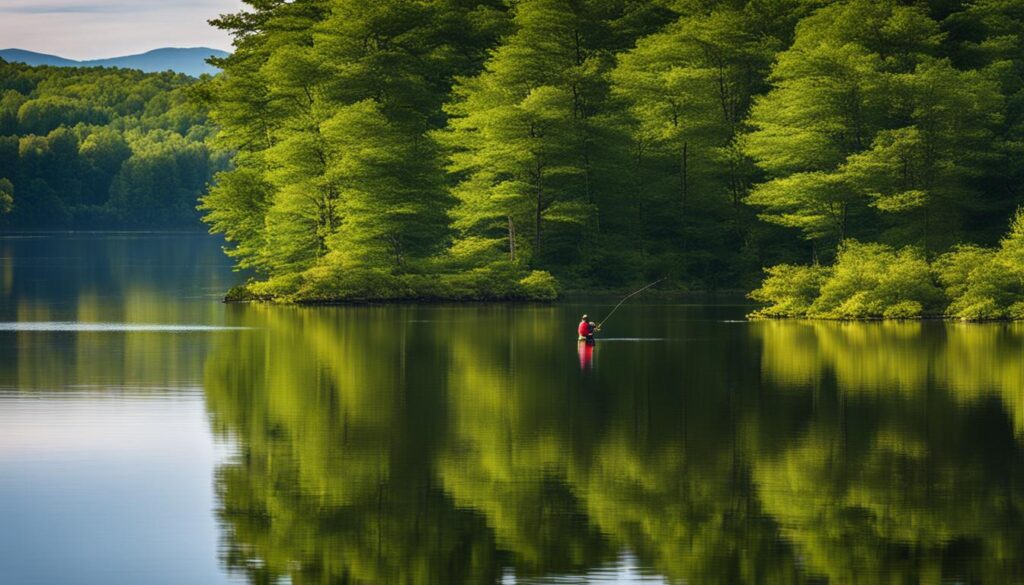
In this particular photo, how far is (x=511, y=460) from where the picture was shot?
23.6 m

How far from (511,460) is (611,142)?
5067cm

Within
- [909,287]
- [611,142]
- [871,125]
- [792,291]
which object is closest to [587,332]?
[792,291]

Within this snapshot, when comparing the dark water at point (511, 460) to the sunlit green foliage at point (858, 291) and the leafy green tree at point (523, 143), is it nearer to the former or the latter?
the sunlit green foliage at point (858, 291)

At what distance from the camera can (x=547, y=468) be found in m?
23.0

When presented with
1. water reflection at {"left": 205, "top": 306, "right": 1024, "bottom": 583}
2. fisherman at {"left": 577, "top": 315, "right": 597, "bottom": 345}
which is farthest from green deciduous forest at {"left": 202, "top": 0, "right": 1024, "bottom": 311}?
water reflection at {"left": 205, "top": 306, "right": 1024, "bottom": 583}

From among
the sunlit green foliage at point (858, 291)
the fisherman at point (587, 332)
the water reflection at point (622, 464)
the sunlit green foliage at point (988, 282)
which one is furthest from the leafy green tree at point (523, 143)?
the water reflection at point (622, 464)

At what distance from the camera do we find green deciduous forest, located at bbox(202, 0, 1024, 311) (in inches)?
2537

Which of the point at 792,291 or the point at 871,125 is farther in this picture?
the point at 871,125

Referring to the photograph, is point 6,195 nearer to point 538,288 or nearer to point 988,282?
point 538,288

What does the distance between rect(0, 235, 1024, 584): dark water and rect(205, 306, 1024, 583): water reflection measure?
6cm

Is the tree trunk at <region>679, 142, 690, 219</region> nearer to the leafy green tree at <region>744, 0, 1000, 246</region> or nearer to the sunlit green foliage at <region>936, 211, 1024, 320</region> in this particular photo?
the leafy green tree at <region>744, 0, 1000, 246</region>

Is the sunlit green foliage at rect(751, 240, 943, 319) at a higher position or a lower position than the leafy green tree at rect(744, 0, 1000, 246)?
lower

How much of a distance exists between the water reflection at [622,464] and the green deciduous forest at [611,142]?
936 inches

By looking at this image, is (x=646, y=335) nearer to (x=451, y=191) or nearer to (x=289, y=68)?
(x=451, y=191)
